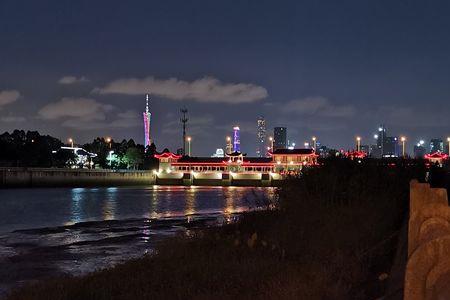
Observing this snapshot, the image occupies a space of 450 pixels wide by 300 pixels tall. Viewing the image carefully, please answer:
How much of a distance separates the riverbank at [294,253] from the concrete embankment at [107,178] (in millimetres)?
89641

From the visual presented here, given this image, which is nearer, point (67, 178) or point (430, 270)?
point (430, 270)

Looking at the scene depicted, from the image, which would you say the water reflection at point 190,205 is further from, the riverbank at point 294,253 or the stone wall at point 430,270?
the stone wall at point 430,270

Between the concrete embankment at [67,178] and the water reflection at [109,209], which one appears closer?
the water reflection at [109,209]

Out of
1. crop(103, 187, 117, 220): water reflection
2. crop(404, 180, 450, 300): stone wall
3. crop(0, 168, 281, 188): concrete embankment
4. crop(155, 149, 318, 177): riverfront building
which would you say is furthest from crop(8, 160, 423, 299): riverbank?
crop(155, 149, 318, 177): riverfront building

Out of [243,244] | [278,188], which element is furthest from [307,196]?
[243,244]

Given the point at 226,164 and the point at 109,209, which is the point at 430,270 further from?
the point at 226,164

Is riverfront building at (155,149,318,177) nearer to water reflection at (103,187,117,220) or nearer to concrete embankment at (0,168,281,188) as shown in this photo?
concrete embankment at (0,168,281,188)

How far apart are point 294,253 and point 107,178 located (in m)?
136

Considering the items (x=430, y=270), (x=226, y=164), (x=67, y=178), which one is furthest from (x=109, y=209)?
(x=226, y=164)

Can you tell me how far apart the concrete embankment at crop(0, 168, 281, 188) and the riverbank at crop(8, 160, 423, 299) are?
294 feet

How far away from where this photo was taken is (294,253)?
13.9 metres

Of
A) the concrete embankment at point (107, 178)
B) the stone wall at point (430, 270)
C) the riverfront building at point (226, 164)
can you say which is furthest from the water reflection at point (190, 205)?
the riverfront building at point (226, 164)

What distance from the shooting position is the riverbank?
10.8 metres

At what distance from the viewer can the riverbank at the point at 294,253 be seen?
10789mm
